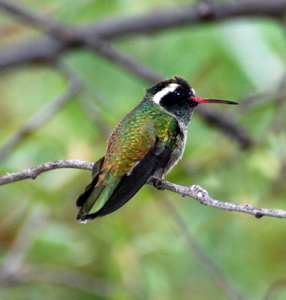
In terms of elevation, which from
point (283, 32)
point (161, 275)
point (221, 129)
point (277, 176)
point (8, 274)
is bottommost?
point (8, 274)

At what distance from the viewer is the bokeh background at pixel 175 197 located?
15.9 ft

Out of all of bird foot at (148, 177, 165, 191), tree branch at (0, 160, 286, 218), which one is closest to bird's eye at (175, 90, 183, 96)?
bird foot at (148, 177, 165, 191)

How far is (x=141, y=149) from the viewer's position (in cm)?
331

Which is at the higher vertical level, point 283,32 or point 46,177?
point 283,32

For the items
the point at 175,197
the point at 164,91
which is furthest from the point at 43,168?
the point at 175,197

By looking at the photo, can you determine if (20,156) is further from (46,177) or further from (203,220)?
(203,220)

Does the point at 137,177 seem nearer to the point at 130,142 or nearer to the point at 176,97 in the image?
the point at 130,142

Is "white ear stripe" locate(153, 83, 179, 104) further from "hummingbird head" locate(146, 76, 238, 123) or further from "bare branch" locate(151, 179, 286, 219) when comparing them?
"bare branch" locate(151, 179, 286, 219)

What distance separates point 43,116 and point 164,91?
2.02 metres

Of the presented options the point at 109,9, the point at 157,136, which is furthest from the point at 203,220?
the point at 109,9

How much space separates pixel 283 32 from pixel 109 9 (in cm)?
153

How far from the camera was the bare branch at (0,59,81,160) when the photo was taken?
204 inches

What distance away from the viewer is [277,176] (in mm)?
4980

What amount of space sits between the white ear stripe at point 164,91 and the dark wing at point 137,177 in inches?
15.7
